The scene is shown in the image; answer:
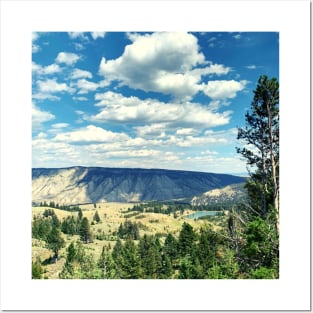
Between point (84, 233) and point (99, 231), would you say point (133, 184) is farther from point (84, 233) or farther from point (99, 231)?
point (84, 233)

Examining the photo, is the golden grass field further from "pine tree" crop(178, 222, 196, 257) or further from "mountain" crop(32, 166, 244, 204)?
"mountain" crop(32, 166, 244, 204)

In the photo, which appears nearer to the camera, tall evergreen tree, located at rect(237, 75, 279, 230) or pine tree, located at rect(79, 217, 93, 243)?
tall evergreen tree, located at rect(237, 75, 279, 230)

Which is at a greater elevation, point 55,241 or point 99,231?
point 55,241

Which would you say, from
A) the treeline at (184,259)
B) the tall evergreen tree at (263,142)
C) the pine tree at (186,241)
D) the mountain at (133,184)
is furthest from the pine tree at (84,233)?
the mountain at (133,184)

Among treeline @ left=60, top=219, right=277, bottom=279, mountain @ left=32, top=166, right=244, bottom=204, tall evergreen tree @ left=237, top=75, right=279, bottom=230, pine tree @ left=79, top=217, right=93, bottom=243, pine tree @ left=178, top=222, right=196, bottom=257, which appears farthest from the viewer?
mountain @ left=32, top=166, right=244, bottom=204

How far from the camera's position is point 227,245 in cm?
667

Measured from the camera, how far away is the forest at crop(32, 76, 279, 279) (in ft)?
18.0

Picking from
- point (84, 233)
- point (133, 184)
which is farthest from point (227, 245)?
point (133, 184)

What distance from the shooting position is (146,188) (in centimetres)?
3378

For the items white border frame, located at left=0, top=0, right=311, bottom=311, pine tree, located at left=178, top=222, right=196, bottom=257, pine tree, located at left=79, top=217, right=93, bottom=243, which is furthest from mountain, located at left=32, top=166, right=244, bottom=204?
white border frame, located at left=0, top=0, right=311, bottom=311

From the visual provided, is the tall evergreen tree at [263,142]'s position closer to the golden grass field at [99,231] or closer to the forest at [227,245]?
the forest at [227,245]
